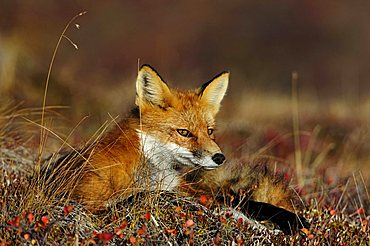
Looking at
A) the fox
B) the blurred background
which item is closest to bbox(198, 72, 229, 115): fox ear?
the fox

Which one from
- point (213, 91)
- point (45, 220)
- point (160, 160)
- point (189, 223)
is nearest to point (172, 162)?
point (160, 160)

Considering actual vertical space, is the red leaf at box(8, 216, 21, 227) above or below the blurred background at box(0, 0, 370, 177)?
above

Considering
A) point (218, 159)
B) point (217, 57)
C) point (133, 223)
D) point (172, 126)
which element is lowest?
point (217, 57)

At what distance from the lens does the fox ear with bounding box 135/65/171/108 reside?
512 centimetres

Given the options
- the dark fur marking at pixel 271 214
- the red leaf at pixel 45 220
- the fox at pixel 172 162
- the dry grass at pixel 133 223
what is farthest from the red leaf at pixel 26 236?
the dark fur marking at pixel 271 214

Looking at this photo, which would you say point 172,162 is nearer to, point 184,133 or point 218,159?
point 184,133

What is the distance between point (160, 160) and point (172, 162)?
10 cm

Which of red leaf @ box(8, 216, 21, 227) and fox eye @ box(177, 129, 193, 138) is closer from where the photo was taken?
red leaf @ box(8, 216, 21, 227)

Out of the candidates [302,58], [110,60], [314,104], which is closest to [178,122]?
[314,104]

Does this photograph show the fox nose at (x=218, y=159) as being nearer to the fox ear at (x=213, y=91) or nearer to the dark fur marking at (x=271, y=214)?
the dark fur marking at (x=271, y=214)

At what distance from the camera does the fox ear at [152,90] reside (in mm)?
5120

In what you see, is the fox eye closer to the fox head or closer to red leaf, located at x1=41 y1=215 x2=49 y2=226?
the fox head

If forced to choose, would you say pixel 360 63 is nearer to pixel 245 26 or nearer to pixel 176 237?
pixel 245 26

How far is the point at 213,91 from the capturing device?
18.3 ft
